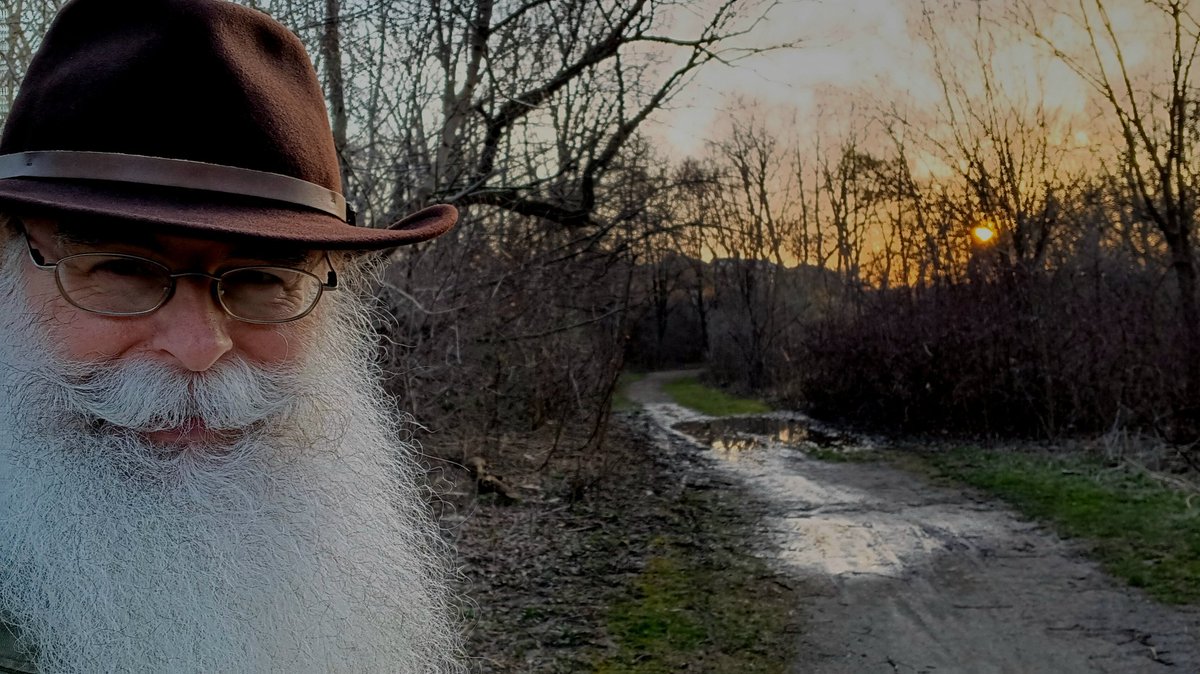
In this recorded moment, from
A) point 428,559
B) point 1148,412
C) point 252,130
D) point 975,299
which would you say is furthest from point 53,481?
point 975,299

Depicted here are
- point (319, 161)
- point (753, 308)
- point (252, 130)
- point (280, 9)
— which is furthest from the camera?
point (753, 308)

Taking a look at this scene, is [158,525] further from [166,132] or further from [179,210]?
[166,132]

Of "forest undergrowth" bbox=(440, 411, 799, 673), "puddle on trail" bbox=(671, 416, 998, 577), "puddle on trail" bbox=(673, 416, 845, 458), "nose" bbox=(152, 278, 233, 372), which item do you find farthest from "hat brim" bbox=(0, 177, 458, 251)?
"puddle on trail" bbox=(673, 416, 845, 458)

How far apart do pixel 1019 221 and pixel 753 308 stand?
12561 mm

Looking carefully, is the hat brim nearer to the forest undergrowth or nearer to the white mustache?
the white mustache

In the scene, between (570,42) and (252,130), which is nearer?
(252,130)

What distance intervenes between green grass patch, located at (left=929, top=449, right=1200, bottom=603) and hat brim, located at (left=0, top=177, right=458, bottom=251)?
641cm

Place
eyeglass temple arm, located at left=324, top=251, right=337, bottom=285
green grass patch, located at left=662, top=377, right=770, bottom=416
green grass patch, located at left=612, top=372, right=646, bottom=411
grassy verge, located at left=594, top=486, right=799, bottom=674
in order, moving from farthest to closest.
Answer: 1. green grass patch, located at left=612, top=372, right=646, bottom=411
2. green grass patch, located at left=662, top=377, right=770, bottom=416
3. grassy verge, located at left=594, top=486, right=799, bottom=674
4. eyeglass temple arm, located at left=324, top=251, right=337, bottom=285

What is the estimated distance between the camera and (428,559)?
185 centimetres

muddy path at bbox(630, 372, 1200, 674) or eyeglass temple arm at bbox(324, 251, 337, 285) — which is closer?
eyeglass temple arm at bbox(324, 251, 337, 285)

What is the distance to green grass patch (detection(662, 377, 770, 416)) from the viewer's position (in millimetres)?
19234

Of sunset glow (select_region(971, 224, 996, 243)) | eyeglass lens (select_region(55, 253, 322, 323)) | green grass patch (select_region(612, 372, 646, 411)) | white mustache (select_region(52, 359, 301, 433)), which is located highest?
sunset glow (select_region(971, 224, 996, 243))

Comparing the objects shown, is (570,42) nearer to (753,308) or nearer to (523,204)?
(523,204)

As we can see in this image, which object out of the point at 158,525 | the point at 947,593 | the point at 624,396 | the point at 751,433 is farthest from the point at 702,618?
the point at 624,396
